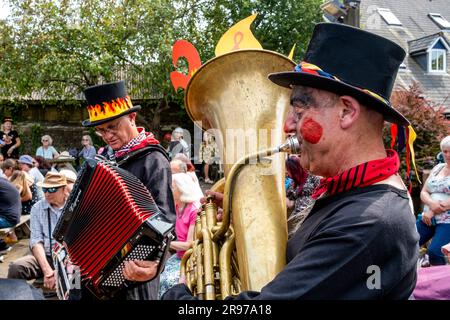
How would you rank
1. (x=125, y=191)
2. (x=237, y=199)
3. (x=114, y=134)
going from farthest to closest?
(x=114, y=134), (x=125, y=191), (x=237, y=199)

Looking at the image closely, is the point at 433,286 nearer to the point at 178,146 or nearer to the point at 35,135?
the point at 178,146

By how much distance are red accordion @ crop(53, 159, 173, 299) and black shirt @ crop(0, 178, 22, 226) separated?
2364mm

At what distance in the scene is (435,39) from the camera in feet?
65.6

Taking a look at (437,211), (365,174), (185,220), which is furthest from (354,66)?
(437,211)

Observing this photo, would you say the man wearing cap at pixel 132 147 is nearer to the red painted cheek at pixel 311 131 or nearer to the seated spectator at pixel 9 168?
the red painted cheek at pixel 311 131

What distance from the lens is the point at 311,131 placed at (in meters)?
1.51

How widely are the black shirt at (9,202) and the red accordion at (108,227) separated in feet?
7.75

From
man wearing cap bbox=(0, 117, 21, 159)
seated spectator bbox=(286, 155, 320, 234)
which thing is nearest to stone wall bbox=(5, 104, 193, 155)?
man wearing cap bbox=(0, 117, 21, 159)

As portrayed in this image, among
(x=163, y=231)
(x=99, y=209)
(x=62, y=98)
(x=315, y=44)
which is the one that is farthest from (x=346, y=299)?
(x=62, y=98)

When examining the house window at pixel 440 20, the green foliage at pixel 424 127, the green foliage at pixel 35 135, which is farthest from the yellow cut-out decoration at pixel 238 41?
the house window at pixel 440 20

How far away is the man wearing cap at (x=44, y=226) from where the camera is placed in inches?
182

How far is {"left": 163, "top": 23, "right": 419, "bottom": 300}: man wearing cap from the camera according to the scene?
1281mm
